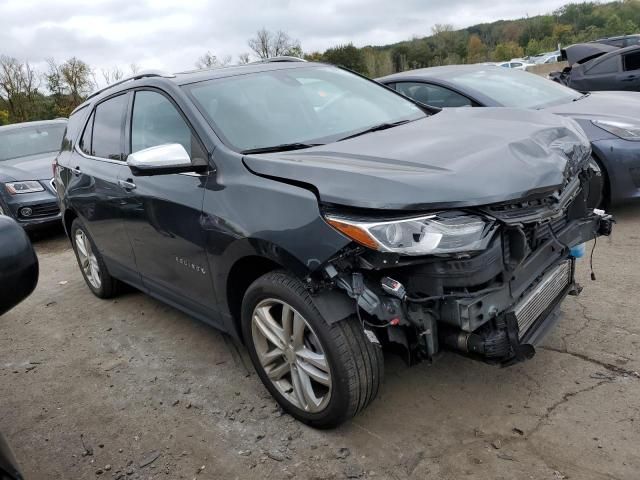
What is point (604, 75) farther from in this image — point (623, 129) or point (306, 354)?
point (306, 354)

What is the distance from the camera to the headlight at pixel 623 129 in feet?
16.3

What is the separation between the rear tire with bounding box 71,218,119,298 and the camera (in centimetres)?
459

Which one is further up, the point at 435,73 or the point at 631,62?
the point at 435,73

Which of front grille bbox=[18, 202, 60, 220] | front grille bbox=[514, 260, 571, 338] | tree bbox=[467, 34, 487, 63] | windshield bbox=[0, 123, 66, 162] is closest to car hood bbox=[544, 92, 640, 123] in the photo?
front grille bbox=[514, 260, 571, 338]

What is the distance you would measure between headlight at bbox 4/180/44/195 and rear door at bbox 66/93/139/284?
3.25m

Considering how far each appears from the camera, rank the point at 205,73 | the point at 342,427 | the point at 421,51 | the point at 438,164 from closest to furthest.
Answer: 1. the point at 438,164
2. the point at 342,427
3. the point at 205,73
4. the point at 421,51

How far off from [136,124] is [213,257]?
134 cm

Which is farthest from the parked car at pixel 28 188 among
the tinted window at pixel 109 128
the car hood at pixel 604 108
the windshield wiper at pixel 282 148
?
the car hood at pixel 604 108

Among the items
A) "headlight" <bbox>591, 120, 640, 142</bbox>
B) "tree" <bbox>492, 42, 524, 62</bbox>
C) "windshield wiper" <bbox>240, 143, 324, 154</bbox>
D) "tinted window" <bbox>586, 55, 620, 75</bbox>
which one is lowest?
"headlight" <bbox>591, 120, 640, 142</bbox>

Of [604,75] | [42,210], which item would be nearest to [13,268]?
[42,210]

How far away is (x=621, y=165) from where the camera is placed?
16.2 feet

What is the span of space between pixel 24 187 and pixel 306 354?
6.33 metres

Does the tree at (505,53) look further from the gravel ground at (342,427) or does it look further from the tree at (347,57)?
the gravel ground at (342,427)

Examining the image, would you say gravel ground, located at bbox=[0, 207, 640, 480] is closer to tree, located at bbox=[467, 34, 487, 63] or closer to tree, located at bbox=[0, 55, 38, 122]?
tree, located at bbox=[0, 55, 38, 122]
